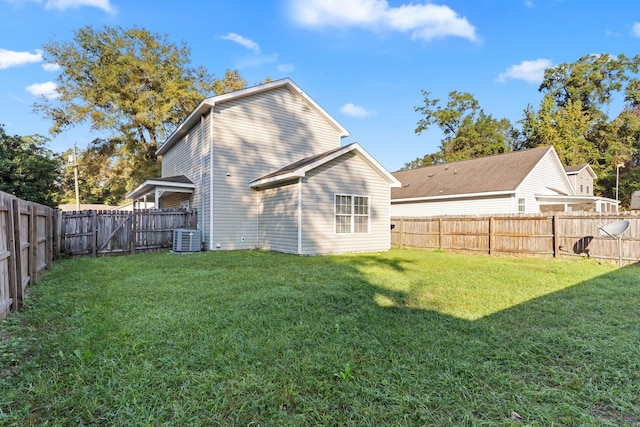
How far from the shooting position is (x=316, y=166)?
10.2m

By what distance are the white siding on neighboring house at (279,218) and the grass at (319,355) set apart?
4768 mm

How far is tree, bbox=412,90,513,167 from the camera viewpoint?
33.9 meters

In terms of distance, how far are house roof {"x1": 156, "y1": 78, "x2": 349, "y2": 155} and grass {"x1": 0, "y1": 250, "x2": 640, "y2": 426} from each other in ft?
24.5

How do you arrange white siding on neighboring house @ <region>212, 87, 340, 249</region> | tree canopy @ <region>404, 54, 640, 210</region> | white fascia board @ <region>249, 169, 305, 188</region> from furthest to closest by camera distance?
tree canopy @ <region>404, 54, 640, 210</region>, white siding on neighboring house @ <region>212, 87, 340, 249</region>, white fascia board @ <region>249, 169, 305, 188</region>

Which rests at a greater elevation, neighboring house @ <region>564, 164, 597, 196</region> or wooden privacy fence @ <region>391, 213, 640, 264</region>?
neighboring house @ <region>564, 164, 597, 196</region>

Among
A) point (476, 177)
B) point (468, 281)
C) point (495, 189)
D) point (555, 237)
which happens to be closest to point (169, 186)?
point (468, 281)

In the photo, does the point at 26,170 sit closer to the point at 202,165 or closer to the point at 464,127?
the point at 202,165

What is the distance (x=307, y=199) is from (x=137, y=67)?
18.8m

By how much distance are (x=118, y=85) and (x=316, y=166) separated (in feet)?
61.8

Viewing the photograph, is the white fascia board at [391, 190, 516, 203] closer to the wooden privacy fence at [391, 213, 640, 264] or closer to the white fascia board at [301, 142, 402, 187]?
the wooden privacy fence at [391, 213, 640, 264]

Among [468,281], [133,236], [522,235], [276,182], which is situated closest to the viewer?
[468,281]

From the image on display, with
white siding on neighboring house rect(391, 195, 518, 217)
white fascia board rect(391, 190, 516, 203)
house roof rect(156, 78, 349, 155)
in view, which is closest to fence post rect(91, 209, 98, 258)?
house roof rect(156, 78, 349, 155)

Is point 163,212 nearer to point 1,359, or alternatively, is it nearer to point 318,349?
point 1,359

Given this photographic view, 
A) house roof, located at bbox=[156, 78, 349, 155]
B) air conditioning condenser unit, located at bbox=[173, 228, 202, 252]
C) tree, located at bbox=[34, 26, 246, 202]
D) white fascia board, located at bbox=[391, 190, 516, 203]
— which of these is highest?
tree, located at bbox=[34, 26, 246, 202]
